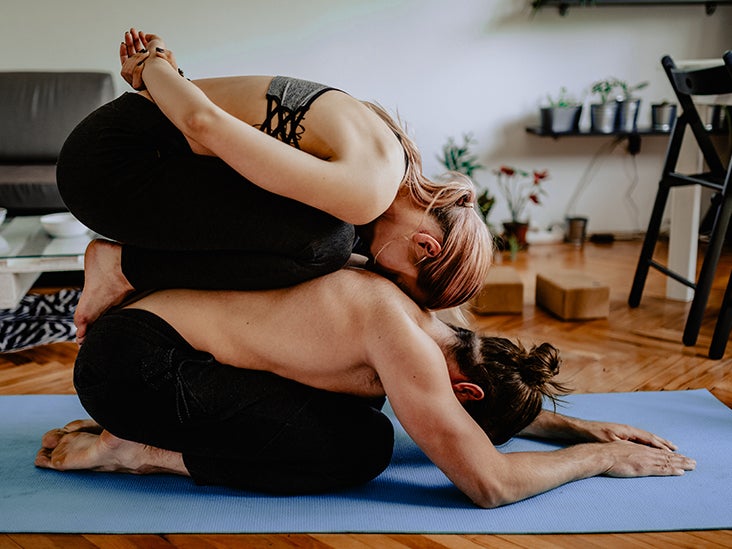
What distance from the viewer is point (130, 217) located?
1.54 m

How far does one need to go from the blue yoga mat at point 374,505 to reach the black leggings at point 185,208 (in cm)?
45

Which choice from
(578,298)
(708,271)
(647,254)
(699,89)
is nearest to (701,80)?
(699,89)

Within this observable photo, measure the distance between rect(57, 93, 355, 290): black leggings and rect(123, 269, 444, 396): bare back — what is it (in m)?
0.04

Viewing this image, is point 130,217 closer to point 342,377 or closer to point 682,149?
point 342,377

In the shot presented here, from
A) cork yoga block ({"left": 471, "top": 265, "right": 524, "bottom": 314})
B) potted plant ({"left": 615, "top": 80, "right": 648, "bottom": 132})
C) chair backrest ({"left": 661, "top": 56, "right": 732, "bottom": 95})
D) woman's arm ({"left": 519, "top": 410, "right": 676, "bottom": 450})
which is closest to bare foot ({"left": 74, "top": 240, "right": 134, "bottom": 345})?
woman's arm ({"left": 519, "top": 410, "right": 676, "bottom": 450})

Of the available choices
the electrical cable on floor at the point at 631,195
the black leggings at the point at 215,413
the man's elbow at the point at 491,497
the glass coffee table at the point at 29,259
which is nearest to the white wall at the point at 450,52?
the electrical cable on floor at the point at 631,195

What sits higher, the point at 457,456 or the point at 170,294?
the point at 170,294

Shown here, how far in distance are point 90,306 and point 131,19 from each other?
3010mm

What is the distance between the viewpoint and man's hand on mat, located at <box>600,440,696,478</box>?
1.66 metres

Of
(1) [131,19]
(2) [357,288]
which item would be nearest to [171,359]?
(2) [357,288]

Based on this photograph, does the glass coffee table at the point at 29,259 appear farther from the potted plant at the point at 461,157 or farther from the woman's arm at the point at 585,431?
the potted plant at the point at 461,157

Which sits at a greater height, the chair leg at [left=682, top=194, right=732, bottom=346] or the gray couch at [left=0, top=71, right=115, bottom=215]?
the gray couch at [left=0, top=71, right=115, bottom=215]

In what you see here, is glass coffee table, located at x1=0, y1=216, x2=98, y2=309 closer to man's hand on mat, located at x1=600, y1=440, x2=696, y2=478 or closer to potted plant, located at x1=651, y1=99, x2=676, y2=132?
man's hand on mat, located at x1=600, y1=440, x2=696, y2=478

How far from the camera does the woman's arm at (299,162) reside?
136 centimetres
